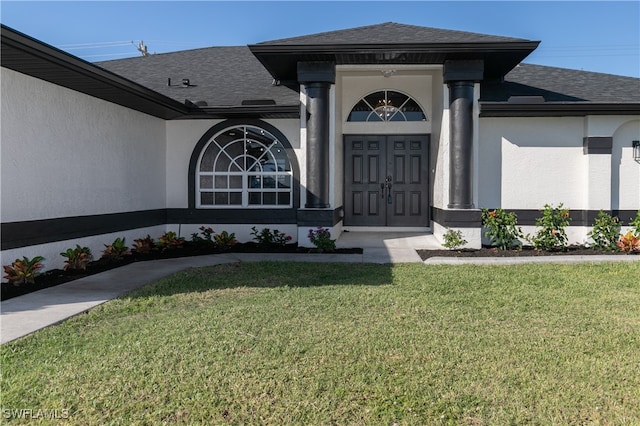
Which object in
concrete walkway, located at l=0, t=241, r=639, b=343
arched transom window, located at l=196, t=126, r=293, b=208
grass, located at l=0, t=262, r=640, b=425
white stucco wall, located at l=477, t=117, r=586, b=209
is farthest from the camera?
arched transom window, located at l=196, t=126, r=293, b=208

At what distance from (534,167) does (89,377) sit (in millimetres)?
9277

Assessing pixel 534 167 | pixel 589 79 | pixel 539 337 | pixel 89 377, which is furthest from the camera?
pixel 589 79

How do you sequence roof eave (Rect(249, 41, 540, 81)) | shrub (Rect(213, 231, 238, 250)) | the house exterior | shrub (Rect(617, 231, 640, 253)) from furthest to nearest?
shrub (Rect(213, 231, 238, 250))
shrub (Rect(617, 231, 640, 253))
roof eave (Rect(249, 41, 540, 81))
the house exterior

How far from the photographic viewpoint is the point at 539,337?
4.28m

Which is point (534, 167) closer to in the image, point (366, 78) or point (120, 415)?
point (366, 78)

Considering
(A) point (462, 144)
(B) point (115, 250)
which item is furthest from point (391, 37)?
(B) point (115, 250)

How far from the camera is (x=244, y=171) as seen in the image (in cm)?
1067

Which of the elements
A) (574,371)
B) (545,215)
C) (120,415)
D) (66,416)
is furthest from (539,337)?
(545,215)

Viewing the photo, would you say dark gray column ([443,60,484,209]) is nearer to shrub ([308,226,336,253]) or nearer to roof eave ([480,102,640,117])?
roof eave ([480,102,640,117])

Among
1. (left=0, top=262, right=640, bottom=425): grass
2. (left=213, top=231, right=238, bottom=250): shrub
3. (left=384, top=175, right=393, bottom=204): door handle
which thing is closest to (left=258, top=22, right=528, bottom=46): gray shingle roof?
(left=384, top=175, right=393, bottom=204): door handle

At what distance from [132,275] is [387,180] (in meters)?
6.68

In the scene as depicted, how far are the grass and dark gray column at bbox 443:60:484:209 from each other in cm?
336

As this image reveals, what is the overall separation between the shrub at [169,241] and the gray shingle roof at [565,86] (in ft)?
23.3

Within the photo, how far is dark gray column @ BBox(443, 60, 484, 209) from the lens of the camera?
920 cm
